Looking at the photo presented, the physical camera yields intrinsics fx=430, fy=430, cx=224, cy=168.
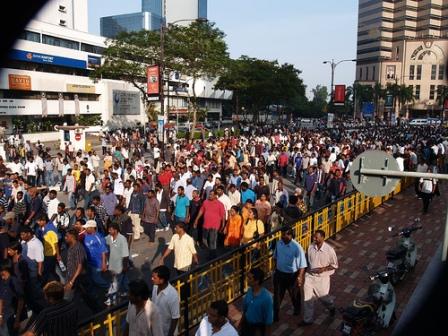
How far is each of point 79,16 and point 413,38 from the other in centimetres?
7819

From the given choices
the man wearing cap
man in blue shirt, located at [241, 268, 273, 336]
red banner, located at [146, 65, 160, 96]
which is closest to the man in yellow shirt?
the man wearing cap

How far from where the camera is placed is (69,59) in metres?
44.1

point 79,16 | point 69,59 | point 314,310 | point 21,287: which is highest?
point 79,16

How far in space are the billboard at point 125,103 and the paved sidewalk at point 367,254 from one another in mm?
41152

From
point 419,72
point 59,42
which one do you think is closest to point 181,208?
point 59,42

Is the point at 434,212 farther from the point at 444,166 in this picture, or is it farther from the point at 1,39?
the point at 1,39

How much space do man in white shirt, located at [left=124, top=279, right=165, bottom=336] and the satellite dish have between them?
224 centimetres

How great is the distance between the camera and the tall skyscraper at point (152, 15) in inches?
6048

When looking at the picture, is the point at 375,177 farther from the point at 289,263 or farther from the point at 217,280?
the point at 217,280

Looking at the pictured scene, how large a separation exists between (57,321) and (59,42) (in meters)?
45.7

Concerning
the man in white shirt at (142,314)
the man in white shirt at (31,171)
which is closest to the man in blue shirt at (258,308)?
the man in white shirt at (142,314)

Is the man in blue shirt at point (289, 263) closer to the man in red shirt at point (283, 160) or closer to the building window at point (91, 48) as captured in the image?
the man in red shirt at point (283, 160)

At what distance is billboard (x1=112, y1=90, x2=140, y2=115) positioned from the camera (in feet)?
164

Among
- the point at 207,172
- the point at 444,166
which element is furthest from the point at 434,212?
the point at 444,166
